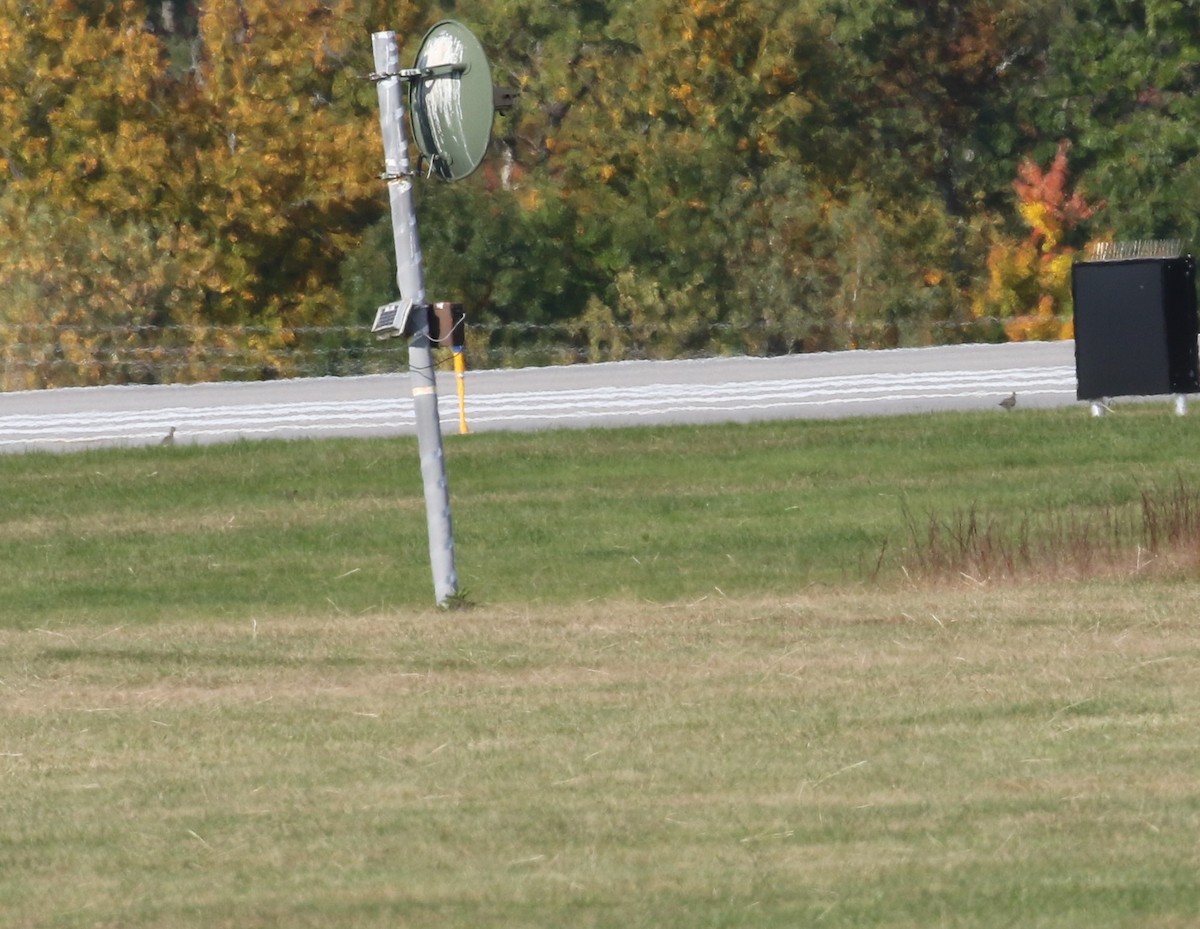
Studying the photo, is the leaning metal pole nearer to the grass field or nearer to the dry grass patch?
the grass field

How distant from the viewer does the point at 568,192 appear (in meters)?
49.4

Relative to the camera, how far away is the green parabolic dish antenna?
1380 cm

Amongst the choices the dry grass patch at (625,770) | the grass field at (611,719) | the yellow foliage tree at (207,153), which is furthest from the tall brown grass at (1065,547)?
the yellow foliage tree at (207,153)

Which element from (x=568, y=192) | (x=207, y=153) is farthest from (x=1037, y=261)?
(x=207, y=153)

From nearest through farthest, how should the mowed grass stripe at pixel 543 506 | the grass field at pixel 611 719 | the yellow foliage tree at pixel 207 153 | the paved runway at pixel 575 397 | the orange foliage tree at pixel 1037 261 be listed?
the grass field at pixel 611 719 → the mowed grass stripe at pixel 543 506 → the paved runway at pixel 575 397 → the orange foliage tree at pixel 1037 261 → the yellow foliage tree at pixel 207 153

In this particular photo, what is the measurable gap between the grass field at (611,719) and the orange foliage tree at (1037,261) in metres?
23.8

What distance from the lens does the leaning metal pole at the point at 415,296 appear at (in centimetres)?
1421

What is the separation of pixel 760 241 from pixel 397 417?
18.7 meters

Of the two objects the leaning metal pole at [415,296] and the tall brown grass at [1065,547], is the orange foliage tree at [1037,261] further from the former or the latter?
the leaning metal pole at [415,296]

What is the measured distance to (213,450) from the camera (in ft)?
80.5

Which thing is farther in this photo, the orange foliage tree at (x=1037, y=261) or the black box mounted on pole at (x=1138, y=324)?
the orange foliage tree at (x=1037, y=261)

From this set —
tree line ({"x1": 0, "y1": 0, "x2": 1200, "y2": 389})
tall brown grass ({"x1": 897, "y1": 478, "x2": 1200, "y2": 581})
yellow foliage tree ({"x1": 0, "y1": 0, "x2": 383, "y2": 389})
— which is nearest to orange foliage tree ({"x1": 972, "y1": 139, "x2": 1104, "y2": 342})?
tree line ({"x1": 0, "y1": 0, "x2": 1200, "y2": 389})

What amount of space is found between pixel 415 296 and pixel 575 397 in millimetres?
14037

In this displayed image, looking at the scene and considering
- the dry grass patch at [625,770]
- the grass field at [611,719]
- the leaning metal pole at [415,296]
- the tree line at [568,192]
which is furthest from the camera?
the tree line at [568,192]
